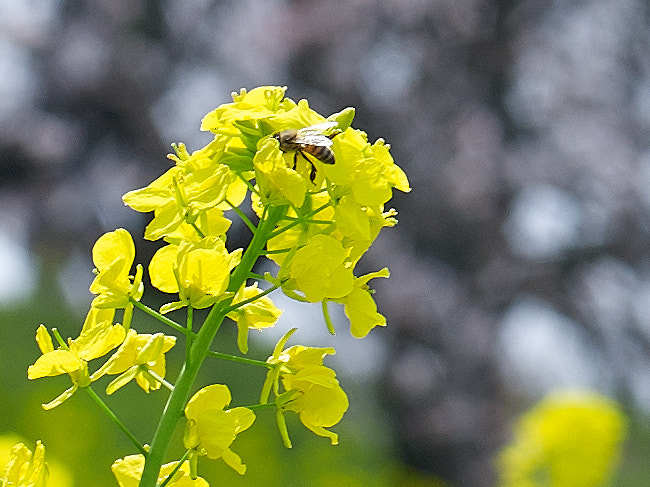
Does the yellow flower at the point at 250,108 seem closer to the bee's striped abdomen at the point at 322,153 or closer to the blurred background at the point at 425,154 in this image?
the bee's striped abdomen at the point at 322,153

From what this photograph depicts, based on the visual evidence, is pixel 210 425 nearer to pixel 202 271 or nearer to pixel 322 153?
pixel 202 271

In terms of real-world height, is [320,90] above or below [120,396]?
above

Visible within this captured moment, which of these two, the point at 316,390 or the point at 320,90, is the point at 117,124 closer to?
the point at 320,90

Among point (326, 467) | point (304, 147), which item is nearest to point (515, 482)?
point (326, 467)

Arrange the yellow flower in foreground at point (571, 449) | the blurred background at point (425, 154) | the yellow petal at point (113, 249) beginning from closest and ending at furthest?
the yellow petal at point (113, 249) < the yellow flower in foreground at point (571, 449) < the blurred background at point (425, 154)

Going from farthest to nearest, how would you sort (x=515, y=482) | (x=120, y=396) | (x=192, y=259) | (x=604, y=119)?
(x=604, y=119)
(x=120, y=396)
(x=515, y=482)
(x=192, y=259)

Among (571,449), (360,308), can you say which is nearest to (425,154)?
(571,449)

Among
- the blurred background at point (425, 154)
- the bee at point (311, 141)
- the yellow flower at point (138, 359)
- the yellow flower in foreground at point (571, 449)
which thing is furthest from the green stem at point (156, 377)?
the blurred background at point (425, 154)
